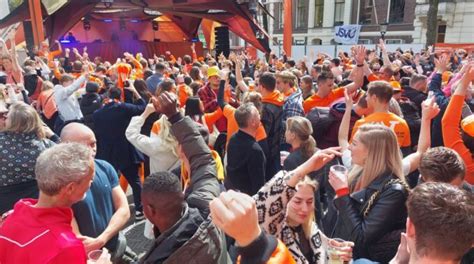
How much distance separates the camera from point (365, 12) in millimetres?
36656

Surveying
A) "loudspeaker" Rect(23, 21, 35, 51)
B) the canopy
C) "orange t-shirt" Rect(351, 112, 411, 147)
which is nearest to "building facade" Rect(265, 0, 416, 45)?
the canopy

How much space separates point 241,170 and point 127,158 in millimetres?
2025

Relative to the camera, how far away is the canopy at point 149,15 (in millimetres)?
17281

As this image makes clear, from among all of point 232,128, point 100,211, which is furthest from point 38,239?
point 232,128

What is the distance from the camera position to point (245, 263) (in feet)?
3.79

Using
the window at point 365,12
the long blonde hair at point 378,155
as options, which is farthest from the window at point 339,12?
the long blonde hair at point 378,155

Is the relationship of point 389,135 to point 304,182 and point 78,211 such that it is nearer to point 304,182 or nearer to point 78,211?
point 304,182

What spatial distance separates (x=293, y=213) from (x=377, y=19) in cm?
3721

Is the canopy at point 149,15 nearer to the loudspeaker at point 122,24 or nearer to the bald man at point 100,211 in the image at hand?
the loudspeaker at point 122,24

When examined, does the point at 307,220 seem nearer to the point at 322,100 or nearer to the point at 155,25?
the point at 322,100

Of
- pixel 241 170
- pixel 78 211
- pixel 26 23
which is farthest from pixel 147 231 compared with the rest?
pixel 26 23

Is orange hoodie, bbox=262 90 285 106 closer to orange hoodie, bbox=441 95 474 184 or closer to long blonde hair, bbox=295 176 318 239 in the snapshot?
orange hoodie, bbox=441 95 474 184

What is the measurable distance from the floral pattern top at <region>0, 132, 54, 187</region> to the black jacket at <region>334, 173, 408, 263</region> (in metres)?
2.12

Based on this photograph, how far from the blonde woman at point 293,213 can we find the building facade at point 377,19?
74.8 ft
